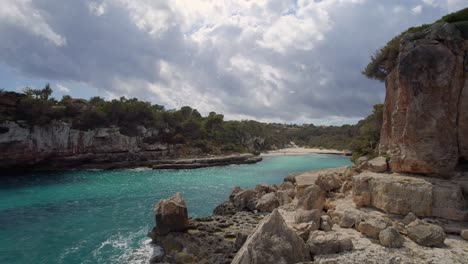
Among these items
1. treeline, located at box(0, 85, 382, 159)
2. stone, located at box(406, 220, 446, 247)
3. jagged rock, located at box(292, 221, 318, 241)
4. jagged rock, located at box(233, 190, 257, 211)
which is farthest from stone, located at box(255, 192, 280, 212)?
treeline, located at box(0, 85, 382, 159)

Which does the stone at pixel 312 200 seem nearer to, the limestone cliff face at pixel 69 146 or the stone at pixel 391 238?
the stone at pixel 391 238

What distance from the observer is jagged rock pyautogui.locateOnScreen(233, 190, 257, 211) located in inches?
768

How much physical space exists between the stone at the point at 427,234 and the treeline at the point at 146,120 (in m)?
19.0

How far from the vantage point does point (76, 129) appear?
48656 mm

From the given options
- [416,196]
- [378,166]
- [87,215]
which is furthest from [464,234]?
[87,215]

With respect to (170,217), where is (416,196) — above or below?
above

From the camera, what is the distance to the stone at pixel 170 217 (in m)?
14.1

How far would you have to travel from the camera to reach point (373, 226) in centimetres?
1010

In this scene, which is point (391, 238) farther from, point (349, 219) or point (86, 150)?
point (86, 150)

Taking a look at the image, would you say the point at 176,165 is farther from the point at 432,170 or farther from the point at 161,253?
the point at 432,170

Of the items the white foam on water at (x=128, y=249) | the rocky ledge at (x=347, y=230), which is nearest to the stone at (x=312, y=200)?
the rocky ledge at (x=347, y=230)

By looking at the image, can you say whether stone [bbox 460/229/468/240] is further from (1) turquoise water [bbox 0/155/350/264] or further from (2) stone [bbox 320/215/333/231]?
(1) turquoise water [bbox 0/155/350/264]

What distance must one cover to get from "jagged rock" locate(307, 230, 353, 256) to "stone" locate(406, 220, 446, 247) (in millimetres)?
2117

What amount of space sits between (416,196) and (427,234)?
197 centimetres
